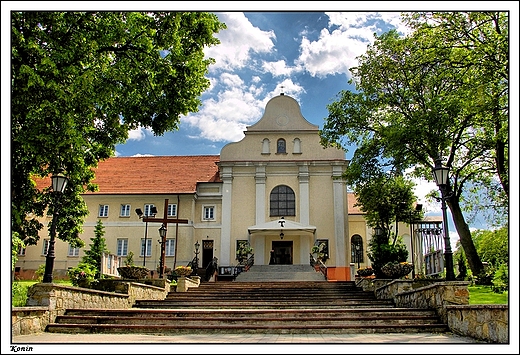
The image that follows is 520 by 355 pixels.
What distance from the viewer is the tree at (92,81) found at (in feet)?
32.7

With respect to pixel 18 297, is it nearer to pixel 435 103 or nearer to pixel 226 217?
pixel 435 103

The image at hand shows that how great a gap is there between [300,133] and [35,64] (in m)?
24.3

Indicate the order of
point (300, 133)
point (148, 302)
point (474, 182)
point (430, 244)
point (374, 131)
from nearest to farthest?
point (148, 302), point (430, 244), point (474, 182), point (374, 131), point (300, 133)

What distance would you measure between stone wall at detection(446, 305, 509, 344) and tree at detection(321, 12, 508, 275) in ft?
18.6

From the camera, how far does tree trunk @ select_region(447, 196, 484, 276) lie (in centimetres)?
1872

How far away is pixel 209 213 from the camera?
32.4 meters

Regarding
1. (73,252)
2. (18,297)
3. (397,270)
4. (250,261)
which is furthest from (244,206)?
(18,297)

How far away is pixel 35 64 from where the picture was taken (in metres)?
9.95

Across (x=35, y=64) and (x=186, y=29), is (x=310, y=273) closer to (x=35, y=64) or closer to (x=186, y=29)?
(x=186, y=29)

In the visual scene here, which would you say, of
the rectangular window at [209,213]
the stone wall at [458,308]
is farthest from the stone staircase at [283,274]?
the stone wall at [458,308]

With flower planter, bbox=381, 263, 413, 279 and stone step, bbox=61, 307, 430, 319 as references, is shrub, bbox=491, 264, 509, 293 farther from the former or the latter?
stone step, bbox=61, 307, 430, 319

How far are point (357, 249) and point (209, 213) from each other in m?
12.9

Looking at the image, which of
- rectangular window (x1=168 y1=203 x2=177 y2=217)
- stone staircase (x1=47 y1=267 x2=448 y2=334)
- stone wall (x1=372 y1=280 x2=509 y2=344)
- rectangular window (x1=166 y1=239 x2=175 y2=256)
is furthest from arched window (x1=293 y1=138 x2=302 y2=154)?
stone staircase (x1=47 y1=267 x2=448 y2=334)

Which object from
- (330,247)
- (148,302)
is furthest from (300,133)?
(148,302)
